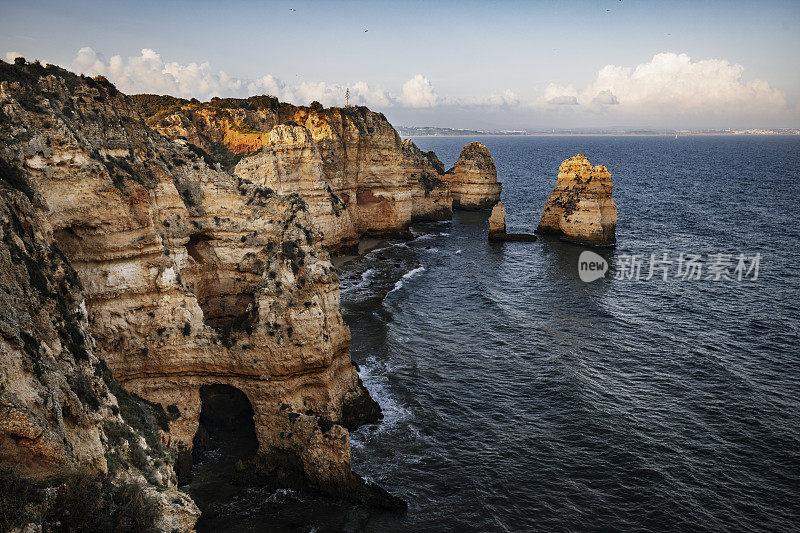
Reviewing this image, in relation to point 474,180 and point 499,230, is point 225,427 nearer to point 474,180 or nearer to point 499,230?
point 499,230

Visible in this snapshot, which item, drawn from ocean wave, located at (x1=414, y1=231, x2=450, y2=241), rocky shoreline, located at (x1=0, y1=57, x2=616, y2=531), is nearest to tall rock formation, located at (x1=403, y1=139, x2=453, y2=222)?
ocean wave, located at (x1=414, y1=231, x2=450, y2=241)

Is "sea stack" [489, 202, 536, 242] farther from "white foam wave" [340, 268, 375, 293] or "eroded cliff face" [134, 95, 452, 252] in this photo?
"white foam wave" [340, 268, 375, 293]

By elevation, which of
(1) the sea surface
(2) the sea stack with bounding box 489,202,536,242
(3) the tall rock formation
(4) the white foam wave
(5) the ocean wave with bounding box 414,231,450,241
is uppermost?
(3) the tall rock formation

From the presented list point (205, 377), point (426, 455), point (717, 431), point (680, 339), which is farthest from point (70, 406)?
point (680, 339)

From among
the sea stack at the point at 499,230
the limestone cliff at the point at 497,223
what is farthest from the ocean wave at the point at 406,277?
the limestone cliff at the point at 497,223

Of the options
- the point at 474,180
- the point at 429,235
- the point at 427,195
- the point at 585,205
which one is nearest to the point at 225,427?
the point at 429,235

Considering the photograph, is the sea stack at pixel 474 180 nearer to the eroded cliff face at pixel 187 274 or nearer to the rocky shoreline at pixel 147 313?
the eroded cliff face at pixel 187 274
